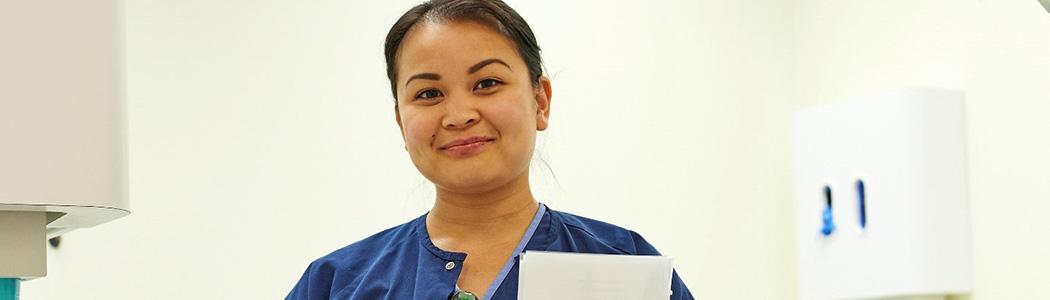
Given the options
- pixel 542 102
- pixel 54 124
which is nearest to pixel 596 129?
pixel 542 102

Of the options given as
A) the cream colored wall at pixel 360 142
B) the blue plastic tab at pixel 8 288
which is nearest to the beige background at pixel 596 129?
the cream colored wall at pixel 360 142

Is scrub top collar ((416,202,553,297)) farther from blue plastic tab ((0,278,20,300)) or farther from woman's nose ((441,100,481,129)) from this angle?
blue plastic tab ((0,278,20,300))

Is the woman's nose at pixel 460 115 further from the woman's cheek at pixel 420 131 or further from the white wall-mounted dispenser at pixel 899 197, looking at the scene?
the white wall-mounted dispenser at pixel 899 197

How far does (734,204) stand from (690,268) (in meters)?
0.18

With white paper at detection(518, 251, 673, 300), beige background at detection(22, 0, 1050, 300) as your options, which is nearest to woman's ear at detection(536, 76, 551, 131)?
white paper at detection(518, 251, 673, 300)

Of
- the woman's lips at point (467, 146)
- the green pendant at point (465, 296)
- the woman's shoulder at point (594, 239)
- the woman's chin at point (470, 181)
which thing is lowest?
the green pendant at point (465, 296)

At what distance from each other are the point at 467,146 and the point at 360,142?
1.34 meters

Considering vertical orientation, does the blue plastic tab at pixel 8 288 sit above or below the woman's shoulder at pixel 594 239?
below

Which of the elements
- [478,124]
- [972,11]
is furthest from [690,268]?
[478,124]

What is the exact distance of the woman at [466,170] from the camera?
1.04 meters

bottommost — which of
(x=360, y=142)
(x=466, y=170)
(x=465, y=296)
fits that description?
(x=465, y=296)

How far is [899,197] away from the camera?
7.48 feet

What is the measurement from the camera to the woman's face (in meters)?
1.04

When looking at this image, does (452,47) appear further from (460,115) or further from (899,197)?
(899,197)
